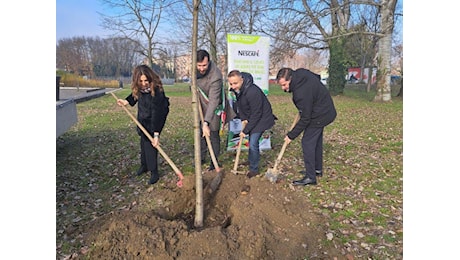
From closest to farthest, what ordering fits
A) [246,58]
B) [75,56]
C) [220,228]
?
[220,228], [246,58], [75,56]

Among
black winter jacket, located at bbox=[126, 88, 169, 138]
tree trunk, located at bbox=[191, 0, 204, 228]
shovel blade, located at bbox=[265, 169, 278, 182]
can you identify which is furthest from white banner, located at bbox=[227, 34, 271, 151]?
tree trunk, located at bbox=[191, 0, 204, 228]

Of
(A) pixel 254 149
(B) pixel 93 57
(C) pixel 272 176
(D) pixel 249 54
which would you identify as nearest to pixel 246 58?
(D) pixel 249 54

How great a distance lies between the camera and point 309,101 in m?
4.51

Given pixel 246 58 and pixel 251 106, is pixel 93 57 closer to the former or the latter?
pixel 246 58

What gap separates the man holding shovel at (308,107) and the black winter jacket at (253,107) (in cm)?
43

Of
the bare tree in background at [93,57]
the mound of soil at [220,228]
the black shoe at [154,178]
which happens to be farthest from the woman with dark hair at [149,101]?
the bare tree in background at [93,57]

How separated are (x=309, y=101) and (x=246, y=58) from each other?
7.72 feet

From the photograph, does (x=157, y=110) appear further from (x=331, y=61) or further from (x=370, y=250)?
(x=331, y=61)

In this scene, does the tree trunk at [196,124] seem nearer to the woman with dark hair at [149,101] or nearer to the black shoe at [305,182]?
the woman with dark hair at [149,101]

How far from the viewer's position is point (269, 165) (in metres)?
6.06

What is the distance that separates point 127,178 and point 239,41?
3.26 metres

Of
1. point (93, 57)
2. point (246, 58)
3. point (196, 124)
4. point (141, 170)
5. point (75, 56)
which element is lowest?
point (141, 170)

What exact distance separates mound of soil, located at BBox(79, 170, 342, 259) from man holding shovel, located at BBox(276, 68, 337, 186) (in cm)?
73

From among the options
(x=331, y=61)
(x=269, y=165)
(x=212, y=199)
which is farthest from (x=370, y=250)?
→ (x=331, y=61)
